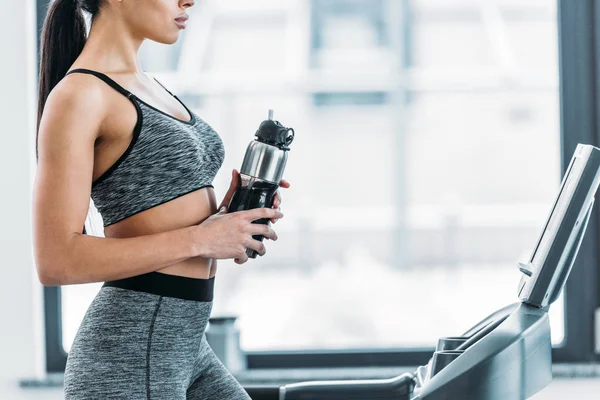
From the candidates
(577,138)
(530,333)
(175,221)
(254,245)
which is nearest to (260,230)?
(254,245)

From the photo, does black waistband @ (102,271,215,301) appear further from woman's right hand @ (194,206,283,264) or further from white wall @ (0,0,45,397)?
white wall @ (0,0,45,397)

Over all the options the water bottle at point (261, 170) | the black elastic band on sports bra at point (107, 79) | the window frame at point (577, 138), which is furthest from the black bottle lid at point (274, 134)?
the window frame at point (577, 138)

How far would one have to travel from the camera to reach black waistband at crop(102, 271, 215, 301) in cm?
122

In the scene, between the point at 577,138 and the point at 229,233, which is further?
the point at 577,138

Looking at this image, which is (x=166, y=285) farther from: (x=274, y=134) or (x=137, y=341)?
(x=274, y=134)

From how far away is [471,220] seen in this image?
251 centimetres

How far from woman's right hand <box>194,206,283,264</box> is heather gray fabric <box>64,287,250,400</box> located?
4.6 inches

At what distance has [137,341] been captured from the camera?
1.20 m

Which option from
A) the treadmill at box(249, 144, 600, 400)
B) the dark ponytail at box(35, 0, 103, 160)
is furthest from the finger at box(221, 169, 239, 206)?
the treadmill at box(249, 144, 600, 400)

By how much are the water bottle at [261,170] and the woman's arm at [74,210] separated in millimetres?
136

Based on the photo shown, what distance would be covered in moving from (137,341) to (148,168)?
0.89 feet

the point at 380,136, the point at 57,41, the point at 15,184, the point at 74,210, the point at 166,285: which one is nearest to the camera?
the point at 74,210

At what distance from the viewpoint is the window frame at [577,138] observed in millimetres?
2389

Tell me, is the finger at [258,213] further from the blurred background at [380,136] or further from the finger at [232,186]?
the blurred background at [380,136]
